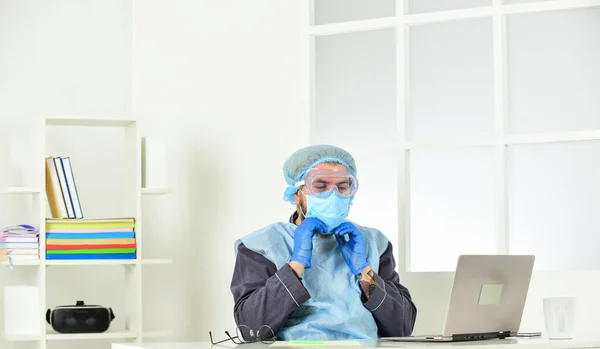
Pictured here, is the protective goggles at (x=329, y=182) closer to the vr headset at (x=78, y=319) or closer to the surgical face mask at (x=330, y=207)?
the surgical face mask at (x=330, y=207)

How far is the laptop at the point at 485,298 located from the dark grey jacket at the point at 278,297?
336 mm

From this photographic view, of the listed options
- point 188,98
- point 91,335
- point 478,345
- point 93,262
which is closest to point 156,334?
point 91,335

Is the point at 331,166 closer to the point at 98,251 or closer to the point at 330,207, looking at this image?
the point at 330,207

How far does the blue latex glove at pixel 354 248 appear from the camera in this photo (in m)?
2.91

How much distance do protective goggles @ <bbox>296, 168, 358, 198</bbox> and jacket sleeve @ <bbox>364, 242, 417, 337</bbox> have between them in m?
0.27

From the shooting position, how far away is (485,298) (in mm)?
2512

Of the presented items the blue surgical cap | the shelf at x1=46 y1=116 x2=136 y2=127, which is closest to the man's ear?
the blue surgical cap

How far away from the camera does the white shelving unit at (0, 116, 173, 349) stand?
3568 mm

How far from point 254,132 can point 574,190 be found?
49.0 inches

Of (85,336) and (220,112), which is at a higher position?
(220,112)

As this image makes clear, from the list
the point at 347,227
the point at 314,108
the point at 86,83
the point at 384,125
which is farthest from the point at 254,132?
the point at 347,227

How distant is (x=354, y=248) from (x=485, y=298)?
0.52m

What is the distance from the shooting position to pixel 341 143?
371cm

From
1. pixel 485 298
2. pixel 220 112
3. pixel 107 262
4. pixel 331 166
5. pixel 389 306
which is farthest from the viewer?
pixel 220 112
